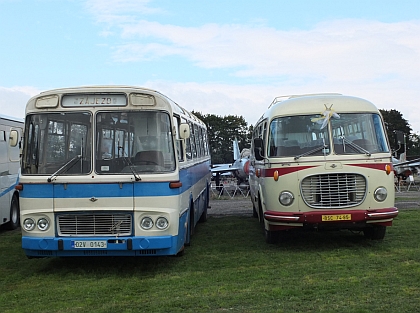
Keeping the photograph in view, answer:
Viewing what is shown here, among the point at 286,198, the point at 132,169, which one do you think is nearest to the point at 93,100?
the point at 132,169

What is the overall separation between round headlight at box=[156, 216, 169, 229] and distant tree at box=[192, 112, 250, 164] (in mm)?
72719

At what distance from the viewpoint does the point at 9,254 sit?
39.4ft

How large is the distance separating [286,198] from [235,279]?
9.61 feet

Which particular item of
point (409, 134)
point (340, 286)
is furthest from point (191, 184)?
point (409, 134)

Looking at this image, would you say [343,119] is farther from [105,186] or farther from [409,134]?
[409,134]

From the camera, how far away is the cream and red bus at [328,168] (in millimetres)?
10953

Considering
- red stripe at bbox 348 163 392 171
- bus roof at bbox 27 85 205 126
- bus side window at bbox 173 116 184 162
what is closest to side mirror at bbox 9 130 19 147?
bus roof at bbox 27 85 205 126

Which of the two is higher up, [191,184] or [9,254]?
[191,184]

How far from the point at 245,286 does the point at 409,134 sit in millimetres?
72764

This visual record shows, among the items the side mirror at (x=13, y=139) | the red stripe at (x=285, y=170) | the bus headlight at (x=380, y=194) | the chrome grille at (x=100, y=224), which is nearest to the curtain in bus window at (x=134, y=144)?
the chrome grille at (x=100, y=224)

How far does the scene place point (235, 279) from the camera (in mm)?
8633

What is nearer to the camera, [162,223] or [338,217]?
[162,223]

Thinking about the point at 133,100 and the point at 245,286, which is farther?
the point at 133,100

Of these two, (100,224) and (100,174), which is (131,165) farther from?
(100,224)
